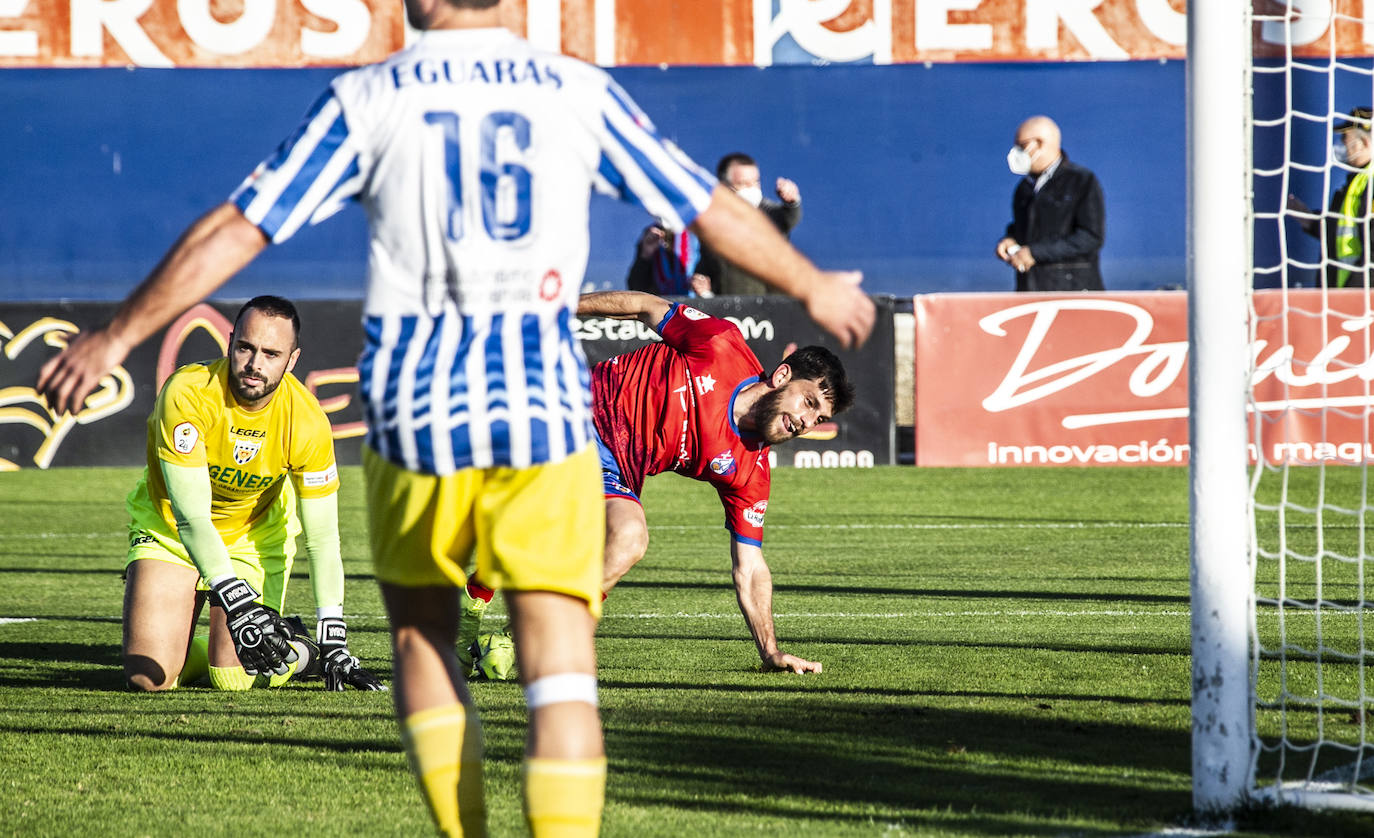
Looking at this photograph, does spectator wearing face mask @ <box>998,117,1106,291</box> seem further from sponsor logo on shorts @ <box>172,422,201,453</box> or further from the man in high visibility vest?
sponsor logo on shorts @ <box>172,422,201,453</box>

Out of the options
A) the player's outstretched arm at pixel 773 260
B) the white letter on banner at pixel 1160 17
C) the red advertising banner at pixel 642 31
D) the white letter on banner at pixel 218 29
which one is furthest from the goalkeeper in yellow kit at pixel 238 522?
the white letter on banner at pixel 1160 17

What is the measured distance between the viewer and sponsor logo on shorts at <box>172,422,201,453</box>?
630 cm

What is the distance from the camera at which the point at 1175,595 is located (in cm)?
847

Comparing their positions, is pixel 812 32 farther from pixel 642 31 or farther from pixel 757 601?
pixel 757 601

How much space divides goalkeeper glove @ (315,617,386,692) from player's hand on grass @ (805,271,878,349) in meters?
3.57

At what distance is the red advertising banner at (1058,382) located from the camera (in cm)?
1327

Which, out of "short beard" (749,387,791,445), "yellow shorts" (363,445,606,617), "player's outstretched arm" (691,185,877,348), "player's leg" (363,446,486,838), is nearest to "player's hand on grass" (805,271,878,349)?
"player's outstretched arm" (691,185,877,348)

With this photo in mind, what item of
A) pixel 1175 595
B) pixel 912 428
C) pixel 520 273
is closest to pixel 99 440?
pixel 912 428

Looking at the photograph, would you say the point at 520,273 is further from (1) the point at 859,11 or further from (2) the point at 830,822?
(1) the point at 859,11

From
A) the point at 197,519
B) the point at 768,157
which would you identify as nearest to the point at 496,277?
the point at 197,519

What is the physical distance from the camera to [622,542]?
20.3 ft

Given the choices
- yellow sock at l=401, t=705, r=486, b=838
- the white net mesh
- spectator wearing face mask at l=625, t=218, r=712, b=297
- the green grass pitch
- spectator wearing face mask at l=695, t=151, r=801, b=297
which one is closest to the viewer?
yellow sock at l=401, t=705, r=486, b=838

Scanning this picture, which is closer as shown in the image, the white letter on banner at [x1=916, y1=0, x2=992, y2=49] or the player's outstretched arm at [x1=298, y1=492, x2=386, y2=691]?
the player's outstretched arm at [x1=298, y1=492, x2=386, y2=691]

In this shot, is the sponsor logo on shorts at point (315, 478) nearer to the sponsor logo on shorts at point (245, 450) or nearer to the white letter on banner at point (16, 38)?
the sponsor logo on shorts at point (245, 450)
